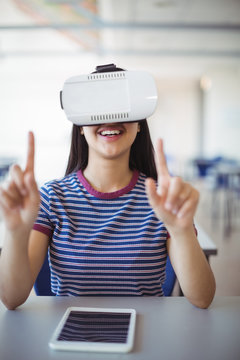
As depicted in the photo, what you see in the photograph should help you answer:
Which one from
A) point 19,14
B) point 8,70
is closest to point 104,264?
point 19,14

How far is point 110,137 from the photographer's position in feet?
3.20

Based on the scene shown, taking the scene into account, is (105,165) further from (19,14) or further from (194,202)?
(19,14)

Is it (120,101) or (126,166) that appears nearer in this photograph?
(120,101)

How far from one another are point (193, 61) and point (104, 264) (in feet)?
26.4

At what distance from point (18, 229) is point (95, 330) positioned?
0.89ft

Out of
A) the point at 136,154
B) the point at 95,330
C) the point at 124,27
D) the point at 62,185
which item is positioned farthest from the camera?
the point at 124,27

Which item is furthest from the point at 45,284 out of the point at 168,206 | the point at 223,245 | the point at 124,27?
the point at 124,27

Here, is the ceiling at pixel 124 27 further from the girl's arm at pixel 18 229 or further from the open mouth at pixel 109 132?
the girl's arm at pixel 18 229

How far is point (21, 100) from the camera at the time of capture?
33.3 ft

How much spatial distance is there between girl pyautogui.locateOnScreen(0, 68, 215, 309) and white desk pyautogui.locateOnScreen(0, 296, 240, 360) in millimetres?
46

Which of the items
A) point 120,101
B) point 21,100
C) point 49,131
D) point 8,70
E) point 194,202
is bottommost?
point 194,202

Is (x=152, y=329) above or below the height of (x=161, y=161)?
below

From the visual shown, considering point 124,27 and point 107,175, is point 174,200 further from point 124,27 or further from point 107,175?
point 124,27

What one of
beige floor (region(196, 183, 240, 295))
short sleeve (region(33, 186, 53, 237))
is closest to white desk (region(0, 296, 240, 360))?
short sleeve (region(33, 186, 53, 237))
